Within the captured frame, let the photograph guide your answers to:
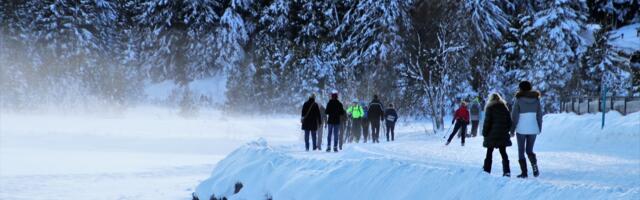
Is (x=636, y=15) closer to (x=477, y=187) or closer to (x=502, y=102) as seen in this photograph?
(x=502, y=102)

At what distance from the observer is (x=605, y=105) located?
55.6ft

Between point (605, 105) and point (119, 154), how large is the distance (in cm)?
1572

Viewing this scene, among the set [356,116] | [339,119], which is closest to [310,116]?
[339,119]

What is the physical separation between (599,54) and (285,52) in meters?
23.2

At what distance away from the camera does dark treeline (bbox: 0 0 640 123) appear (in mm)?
33469

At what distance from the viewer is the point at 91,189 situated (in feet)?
49.2

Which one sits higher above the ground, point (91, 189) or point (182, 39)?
point (182, 39)

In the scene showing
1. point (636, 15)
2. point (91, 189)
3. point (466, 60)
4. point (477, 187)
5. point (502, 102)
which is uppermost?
point (636, 15)

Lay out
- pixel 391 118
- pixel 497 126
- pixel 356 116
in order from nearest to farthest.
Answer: pixel 497 126, pixel 356 116, pixel 391 118

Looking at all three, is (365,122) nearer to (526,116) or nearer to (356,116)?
(356,116)

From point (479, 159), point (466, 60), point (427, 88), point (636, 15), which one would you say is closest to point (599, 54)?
point (466, 60)

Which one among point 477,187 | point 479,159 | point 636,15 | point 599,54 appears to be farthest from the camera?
A: point 636,15

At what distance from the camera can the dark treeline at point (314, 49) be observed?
3347 centimetres

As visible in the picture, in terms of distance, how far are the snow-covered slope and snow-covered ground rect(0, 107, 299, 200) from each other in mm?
3781
